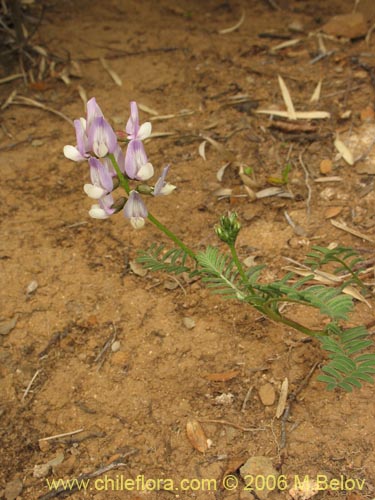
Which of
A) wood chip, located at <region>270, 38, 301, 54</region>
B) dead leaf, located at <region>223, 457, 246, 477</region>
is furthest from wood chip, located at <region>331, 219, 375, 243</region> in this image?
wood chip, located at <region>270, 38, 301, 54</region>

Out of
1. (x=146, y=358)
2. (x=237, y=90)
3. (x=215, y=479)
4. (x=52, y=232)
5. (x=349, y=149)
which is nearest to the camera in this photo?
(x=215, y=479)

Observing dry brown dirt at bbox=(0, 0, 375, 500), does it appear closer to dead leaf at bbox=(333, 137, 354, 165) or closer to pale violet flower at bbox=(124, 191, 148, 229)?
dead leaf at bbox=(333, 137, 354, 165)

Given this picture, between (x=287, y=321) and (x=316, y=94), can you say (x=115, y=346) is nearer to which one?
(x=287, y=321)

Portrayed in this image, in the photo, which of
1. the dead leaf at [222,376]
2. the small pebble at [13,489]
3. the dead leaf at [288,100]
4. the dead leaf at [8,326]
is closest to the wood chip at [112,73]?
the dead leaf at [288,100]

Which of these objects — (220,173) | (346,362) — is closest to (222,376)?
(346,362)

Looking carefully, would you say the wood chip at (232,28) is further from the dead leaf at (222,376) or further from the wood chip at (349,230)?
the dead leaf at (222,376)

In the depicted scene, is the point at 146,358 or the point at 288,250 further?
the point at 288,250

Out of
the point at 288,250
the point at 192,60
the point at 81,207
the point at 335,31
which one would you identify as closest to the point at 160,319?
Answer: the point at 288,250

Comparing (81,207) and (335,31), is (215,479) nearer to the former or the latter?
(81,207)
